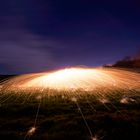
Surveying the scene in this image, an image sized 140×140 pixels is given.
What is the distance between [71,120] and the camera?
644cm

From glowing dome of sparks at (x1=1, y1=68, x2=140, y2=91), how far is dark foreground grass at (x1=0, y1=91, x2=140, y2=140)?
13.0 feet

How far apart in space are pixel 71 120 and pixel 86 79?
9.08 m

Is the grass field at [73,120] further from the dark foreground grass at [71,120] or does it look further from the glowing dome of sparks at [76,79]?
the glowing dome of sparks at [76,79]

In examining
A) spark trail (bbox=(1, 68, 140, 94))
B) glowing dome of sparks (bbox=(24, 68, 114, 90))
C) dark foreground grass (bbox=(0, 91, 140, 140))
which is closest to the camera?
dark foreground grass (bbox=(0, 91, 140, 140))

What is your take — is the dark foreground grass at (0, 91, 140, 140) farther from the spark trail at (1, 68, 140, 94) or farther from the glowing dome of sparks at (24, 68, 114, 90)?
the glowing dome of sparks at (24, 68, 114, 90)

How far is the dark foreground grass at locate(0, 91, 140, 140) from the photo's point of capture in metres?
5.34

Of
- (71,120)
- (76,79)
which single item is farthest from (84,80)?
(71,120)

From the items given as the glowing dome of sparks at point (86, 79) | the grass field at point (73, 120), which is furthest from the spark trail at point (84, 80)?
the grass field at point (73, 120)

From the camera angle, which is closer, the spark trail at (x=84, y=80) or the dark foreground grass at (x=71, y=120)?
the dark foreground grass at (x=71, y=120)

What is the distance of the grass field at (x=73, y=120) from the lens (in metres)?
5.34

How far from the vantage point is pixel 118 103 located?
28.2 feet

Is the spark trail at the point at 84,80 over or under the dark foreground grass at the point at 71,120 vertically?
over

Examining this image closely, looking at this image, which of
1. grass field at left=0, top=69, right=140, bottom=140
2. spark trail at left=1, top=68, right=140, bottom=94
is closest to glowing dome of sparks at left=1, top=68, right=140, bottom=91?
spark trail at left=1, top=68, right=140, bottom=94

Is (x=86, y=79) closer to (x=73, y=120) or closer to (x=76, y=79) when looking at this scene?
(x=76, y=79)
